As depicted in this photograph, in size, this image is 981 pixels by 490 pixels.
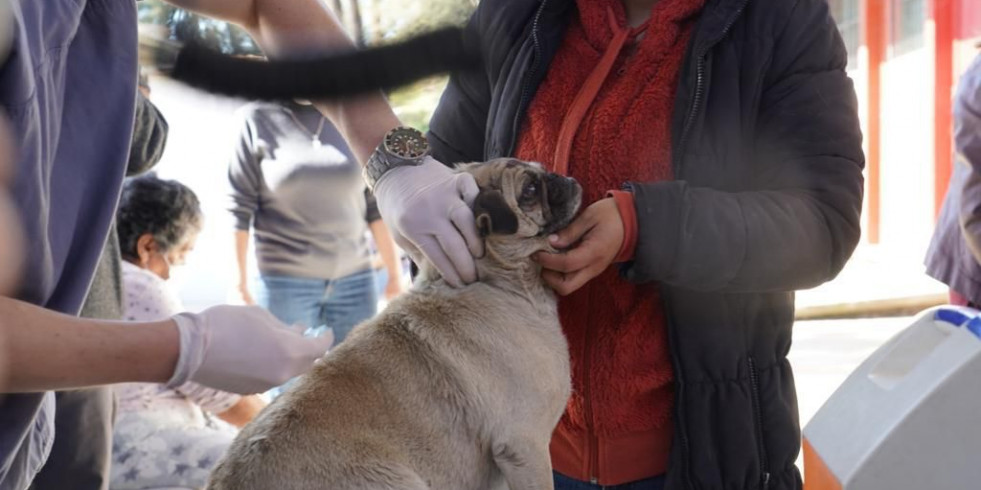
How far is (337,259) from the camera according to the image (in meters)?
4.95

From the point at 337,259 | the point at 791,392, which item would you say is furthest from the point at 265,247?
the point at 791,392

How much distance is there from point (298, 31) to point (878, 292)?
980cm

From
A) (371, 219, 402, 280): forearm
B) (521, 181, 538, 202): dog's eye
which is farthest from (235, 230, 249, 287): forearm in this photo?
(521, 181, 538, 202): dog's eye

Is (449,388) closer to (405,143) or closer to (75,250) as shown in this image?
(405,143)

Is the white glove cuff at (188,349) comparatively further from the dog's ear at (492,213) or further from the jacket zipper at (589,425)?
the jacket zipper at (589,425)

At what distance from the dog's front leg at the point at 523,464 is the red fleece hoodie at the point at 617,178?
164mm

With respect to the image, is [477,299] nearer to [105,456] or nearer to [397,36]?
[397,36]

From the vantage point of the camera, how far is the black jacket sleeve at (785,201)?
69.0 inches

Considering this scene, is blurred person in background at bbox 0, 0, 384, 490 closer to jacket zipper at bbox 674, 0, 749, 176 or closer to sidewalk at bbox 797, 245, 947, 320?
jacket zipper at bbox 674, 0, 749, 176

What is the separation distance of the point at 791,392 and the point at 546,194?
0.64 m

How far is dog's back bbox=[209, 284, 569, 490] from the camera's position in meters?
1.63

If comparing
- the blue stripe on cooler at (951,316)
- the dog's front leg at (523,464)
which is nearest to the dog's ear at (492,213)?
the dog's front leg at (523,464)

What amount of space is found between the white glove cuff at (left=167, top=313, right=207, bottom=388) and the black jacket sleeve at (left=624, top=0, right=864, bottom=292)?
0.79 m

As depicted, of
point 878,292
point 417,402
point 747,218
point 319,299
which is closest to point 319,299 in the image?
point 319,299
